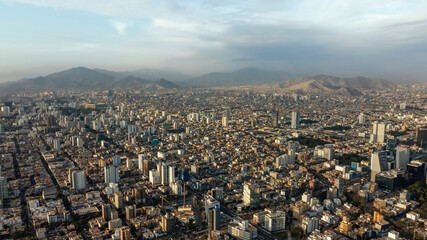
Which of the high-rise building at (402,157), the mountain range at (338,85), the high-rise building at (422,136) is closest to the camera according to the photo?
the high-rise building at (402,157)

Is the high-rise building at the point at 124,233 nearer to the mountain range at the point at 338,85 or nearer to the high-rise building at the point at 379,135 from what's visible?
the high-rise building at the point at 379,135

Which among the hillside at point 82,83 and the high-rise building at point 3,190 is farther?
the hillside at point 82,83

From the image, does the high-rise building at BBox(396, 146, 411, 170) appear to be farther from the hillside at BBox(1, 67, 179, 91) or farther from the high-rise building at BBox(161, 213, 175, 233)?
the hillside at BBox(1, 67, 179, 91)

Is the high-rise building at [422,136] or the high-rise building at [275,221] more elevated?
the high-rise building at [422,136]

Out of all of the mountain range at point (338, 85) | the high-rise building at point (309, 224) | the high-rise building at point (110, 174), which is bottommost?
the high-rise building at point (309, 224)

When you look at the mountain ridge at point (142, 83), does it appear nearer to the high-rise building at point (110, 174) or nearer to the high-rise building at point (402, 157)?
the high-rise building at point (402, 157)

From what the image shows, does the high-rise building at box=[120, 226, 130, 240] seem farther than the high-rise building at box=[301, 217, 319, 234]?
No

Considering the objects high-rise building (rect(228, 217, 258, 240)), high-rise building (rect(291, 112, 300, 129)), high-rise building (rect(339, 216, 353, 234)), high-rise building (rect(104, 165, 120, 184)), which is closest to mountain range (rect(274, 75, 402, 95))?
high-rise building (rect(291, 112, 300, 129))

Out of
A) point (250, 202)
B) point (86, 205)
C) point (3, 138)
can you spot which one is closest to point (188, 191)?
point (250, 202)

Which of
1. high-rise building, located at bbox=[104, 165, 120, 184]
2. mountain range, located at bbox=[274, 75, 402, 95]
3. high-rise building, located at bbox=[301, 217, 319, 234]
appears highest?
mountain range, located at bbox=[274, 75, 402, 95]

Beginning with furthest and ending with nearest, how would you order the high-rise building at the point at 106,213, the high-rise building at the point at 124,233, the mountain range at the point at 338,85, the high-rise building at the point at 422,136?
the mountain range at the point at 338,85, the high-rise building at the point at 422,136, the high-rise building at the point at 106,213, the high-rise building at the point at 124,233

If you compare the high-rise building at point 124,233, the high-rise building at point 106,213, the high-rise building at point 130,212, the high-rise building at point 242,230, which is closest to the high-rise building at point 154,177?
the high-rise building at point 130,212

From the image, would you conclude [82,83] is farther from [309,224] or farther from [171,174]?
[309,224]

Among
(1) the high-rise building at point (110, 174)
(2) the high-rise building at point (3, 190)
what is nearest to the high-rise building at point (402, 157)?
(1) the high-rise building at point (110, 174)
